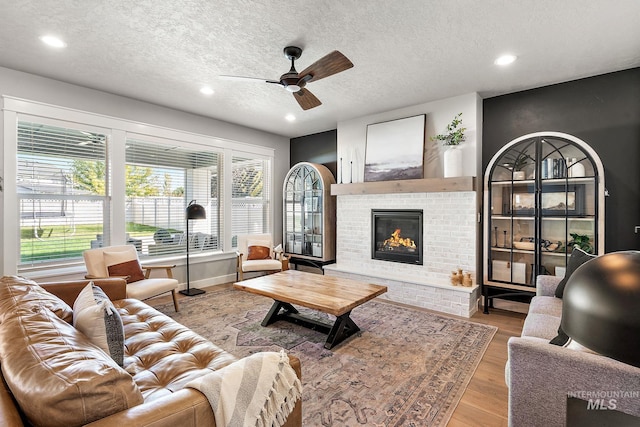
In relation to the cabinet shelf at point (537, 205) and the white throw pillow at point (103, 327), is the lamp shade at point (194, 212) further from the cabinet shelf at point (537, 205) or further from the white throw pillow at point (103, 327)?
the cabinet shelf at point (537, 205)

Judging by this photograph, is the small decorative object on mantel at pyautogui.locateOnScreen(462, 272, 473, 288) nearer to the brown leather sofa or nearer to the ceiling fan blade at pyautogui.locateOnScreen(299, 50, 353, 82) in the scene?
the ceiling fan blade at pyautogui.locateOnScreen(299, 50, 353, 82)

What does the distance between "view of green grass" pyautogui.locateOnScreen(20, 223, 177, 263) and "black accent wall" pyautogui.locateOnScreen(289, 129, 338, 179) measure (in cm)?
351

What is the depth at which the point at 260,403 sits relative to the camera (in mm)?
1088

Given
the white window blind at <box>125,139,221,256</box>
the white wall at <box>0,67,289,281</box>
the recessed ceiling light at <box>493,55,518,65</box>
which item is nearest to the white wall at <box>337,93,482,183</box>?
the recessed ceiling light at <box>493,55,518,65</box>

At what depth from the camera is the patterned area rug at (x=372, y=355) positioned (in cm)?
193

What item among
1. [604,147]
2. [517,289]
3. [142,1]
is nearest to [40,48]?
[142,1]

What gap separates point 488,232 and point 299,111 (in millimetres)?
2989

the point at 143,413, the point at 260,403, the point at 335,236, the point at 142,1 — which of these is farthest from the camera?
the point at 335,236

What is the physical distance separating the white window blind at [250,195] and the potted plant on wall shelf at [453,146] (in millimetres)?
3221

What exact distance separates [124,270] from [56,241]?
0.87 m

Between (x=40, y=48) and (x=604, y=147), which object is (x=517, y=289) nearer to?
(x=604, y=147)

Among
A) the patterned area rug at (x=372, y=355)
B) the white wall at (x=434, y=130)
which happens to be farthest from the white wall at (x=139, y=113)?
the patterned area rug at (x=372, y=355)

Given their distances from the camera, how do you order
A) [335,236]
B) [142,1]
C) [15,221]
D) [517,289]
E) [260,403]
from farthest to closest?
[335,236] < [517,289] < [15,221] < [142,1] < [260,403]

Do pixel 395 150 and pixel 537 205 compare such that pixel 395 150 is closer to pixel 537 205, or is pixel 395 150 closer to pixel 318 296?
pixel 537 205
